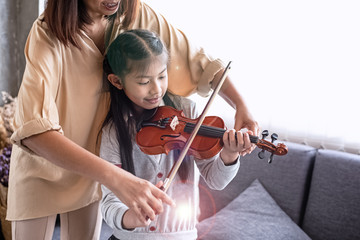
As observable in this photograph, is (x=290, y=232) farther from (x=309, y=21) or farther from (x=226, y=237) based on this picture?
(x=309, y=21)

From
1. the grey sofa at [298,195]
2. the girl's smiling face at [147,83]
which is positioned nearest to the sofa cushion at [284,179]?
the grey sofa at [298,195]

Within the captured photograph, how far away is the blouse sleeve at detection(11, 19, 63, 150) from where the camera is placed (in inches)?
17.8

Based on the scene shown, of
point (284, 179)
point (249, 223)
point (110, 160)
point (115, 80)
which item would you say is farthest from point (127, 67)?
point (284, 179)

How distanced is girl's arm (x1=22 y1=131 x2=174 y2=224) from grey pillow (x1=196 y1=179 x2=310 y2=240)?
27cm

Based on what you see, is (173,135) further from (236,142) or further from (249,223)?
(249,223)

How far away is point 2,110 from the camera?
1549mm

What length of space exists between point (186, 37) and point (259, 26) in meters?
0.34

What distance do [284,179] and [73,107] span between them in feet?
2.23

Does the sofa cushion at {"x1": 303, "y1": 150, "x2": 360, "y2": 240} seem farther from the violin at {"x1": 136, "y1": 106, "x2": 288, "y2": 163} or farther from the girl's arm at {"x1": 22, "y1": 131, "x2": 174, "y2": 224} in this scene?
the girl's arm at {"x1": 22, "y1": 131, "x2": 174, "y2": 224}

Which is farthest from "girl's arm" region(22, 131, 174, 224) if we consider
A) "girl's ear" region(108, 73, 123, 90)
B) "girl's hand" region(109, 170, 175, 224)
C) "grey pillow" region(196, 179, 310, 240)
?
"grey pillow" region(196, 179, 310, 240)

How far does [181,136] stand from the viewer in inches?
20.3

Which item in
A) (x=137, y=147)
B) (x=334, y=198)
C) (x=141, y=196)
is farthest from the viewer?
(x=334, y=198)

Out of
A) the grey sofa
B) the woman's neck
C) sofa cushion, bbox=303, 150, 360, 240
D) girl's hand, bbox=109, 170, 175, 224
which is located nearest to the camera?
girl's hand, bbox=109, 170, 175, 224

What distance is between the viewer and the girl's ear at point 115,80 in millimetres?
480
